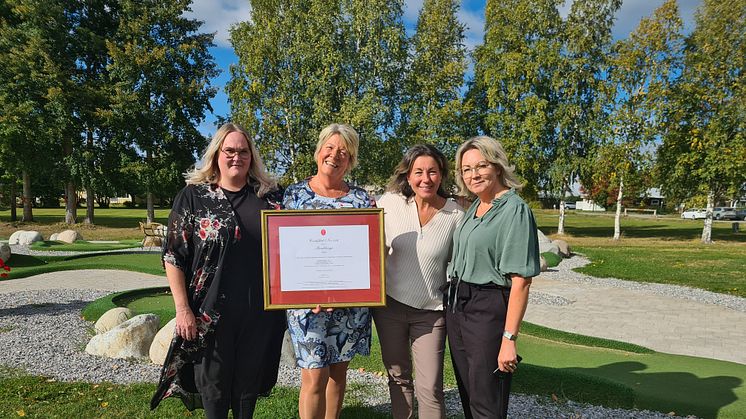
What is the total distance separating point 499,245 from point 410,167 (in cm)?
79

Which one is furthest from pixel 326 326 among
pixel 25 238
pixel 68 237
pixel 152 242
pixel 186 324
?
pixel 68 237

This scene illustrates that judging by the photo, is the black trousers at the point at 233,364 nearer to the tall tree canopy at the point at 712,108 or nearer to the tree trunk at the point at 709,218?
the tall tree canopy at the point at 712,108

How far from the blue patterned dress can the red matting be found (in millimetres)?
159

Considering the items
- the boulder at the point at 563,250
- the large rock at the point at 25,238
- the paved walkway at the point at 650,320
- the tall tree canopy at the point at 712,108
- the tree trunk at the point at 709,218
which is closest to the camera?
the paved walkway at the point at 650,320

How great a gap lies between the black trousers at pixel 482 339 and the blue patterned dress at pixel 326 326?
2.01 ft

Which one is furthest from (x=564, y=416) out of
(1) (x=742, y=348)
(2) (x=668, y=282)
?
(2) (x=668, y=282)

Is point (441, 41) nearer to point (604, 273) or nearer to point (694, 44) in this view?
point (694, 44)

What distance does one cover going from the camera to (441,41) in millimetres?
Answer: 28000

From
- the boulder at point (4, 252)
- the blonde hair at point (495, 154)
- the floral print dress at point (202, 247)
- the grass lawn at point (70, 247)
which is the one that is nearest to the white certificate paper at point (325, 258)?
the floral print dress at point (202, 247)

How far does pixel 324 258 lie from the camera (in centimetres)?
279

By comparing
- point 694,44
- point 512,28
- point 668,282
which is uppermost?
point 512,28

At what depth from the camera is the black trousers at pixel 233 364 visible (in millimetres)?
2852

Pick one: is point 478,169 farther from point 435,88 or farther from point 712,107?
point 712,107

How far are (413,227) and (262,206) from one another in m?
0.96
